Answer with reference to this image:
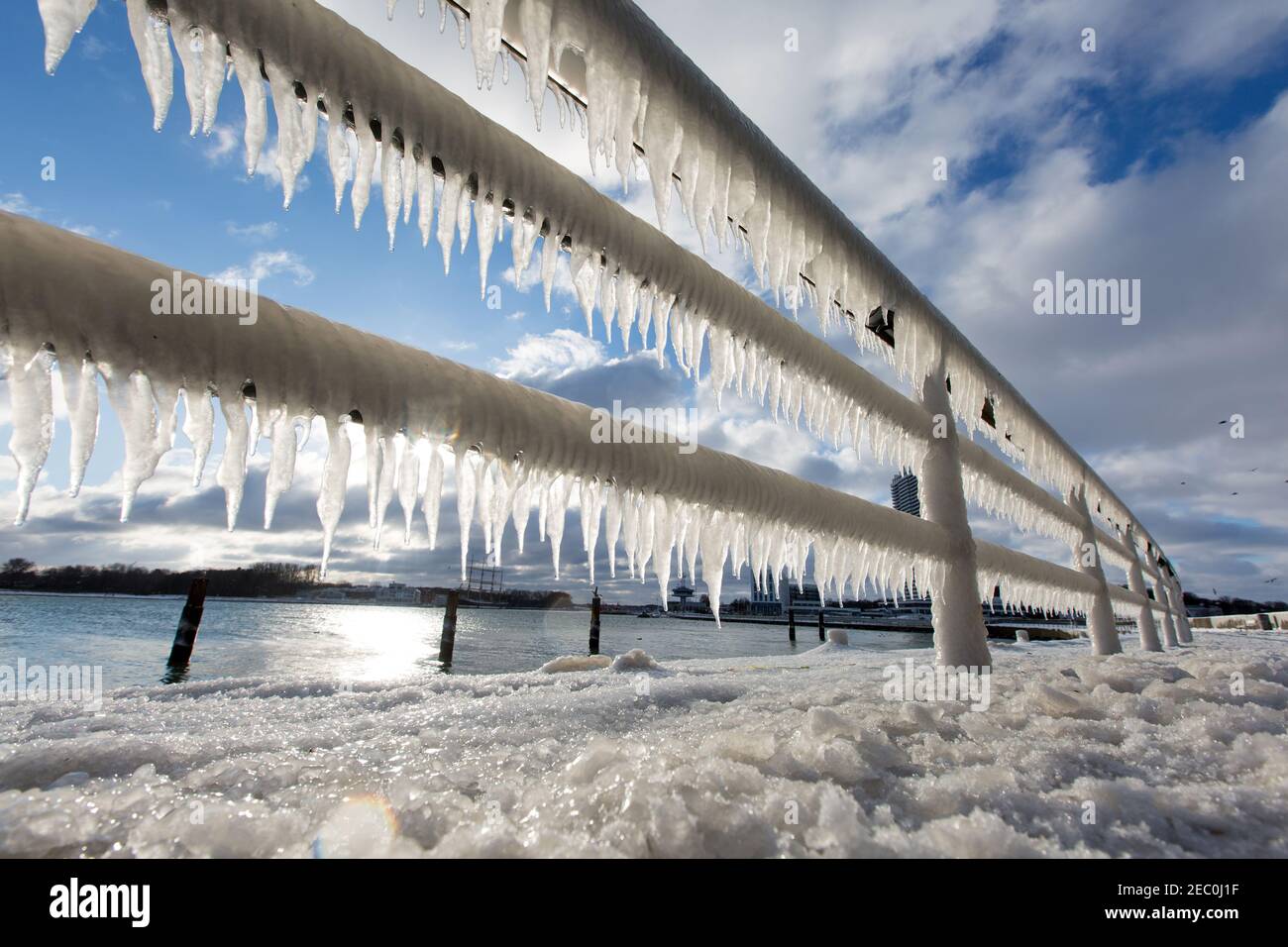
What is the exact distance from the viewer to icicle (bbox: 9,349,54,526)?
689 mm

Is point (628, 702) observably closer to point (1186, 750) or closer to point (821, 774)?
point (821, 774)

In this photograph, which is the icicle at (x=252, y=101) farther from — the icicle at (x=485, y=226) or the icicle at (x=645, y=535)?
the icicle at (x=645, y=535)

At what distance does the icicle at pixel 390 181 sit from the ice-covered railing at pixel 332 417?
0.54m

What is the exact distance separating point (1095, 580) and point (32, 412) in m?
5.91

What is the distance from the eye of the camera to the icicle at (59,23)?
0.83 meters

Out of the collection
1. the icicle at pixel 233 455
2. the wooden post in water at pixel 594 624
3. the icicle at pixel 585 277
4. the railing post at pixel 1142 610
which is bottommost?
the wooden post in water at pixel 594 624

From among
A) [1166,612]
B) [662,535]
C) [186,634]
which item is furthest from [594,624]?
[662,535]

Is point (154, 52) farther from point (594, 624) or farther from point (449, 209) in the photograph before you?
point (594, 624)

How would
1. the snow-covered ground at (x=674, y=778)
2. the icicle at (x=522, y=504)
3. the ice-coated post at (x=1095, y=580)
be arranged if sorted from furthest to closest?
the ice-coated post at (x=1095, y=580)
the icicle at (x=522, y=504)
the snow-covered ground at (x=674, y=778)

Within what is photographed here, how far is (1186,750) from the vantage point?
990 millimetres

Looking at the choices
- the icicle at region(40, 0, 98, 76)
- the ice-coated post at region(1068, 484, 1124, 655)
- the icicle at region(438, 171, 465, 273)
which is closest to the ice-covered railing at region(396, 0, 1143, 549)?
the icicle at region(438, 171, 465, 273)

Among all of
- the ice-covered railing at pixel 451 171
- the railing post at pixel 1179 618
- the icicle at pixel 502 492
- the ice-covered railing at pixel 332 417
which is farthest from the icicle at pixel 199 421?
the railing post at pixel 1179 618

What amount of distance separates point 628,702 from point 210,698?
1.34 m

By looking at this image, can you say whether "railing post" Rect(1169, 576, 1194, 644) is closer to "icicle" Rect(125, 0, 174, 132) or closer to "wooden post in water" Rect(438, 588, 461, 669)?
"icicle" Rect(125, 0, 174, 132)
